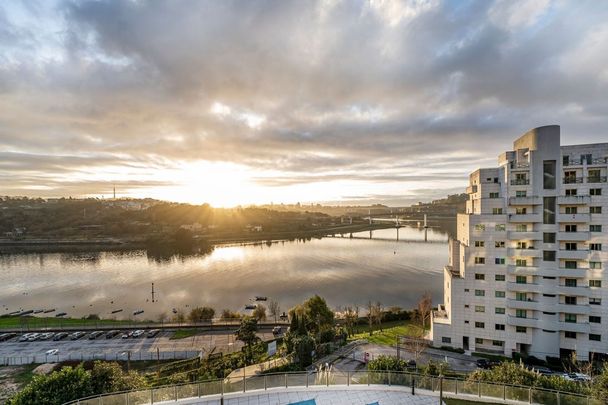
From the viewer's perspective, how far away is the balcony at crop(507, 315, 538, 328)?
19406 mm

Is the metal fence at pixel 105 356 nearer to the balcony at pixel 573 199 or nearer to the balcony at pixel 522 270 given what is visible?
the balcony at pixel 522 270

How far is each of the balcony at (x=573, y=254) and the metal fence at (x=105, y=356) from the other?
23.9 meters

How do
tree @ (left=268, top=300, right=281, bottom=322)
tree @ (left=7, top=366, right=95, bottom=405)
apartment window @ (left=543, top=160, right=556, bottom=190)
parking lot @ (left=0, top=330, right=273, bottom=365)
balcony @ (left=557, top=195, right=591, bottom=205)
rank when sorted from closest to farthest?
tree @ (left=7, top=366, right=95, bottom=405)
balcony @ (left=557, top=195, right=591, bottom=205)
apartment window @ (left=543, top=160, right=556, bottom=190)
parking lot @ (left=0, top=330, right=273, bottom=365)
tree @ (left=268, top=300, right=281, bottom=322)

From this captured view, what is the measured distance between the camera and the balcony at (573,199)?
18391 mm

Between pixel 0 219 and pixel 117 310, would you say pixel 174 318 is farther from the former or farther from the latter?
pixel 0 219

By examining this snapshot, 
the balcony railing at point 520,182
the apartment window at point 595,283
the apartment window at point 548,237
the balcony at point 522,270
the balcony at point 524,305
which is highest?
the balcony railing at point 520,182

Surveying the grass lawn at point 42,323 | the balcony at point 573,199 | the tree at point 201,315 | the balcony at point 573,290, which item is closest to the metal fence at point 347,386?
the balcony at point 573,290

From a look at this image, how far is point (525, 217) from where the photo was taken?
19.5m

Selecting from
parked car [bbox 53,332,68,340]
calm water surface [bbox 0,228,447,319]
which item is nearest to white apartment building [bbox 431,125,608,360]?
calm water surface [bbox 0,228,447,319]

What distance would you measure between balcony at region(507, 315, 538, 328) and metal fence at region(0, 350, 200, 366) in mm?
20476

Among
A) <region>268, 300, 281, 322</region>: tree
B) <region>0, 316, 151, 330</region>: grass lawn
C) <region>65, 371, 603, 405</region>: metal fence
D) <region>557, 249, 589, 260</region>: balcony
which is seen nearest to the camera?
<region>65, 371, 603, 405</region>: metal fence

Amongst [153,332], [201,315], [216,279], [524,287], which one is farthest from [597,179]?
[216,279]

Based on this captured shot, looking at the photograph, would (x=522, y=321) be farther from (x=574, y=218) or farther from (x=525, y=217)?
(x=574, y=218)

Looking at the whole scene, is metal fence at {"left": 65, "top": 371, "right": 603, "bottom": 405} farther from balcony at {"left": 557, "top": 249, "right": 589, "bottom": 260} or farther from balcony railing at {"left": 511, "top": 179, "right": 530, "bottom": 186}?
balcony railing at {"left": 511, "top": 179, "right": 530, "bottom": 186}
